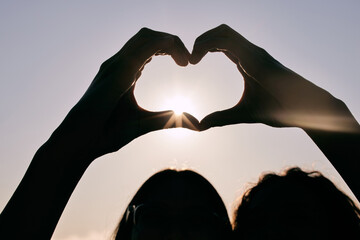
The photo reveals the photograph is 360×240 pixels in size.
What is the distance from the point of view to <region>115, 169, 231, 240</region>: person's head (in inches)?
106

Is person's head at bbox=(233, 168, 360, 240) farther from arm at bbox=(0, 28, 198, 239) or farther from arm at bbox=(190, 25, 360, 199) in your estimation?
arm at bbox=(0, 28, 198, 239)

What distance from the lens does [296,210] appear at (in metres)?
2.66

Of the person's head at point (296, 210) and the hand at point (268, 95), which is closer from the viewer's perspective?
the hand at point (268, 95)

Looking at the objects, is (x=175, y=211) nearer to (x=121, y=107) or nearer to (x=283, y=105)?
(x=121, y=107)

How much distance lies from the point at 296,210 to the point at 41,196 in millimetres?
1786

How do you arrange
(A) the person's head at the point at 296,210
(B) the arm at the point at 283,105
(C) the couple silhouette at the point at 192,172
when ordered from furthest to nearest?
(A) the person's head at the point at 296,210 → (B) the arm at the point at 283,105 → (C) the couple silhouette at the point at 192,172

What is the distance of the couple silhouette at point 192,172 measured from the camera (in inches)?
82.6

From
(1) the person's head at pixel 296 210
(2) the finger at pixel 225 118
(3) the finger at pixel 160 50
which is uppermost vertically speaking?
(3) the finger at pixel 160 50

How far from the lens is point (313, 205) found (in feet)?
9.41

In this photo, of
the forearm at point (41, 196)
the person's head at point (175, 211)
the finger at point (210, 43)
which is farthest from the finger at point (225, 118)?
the forearm at point (41, 196)

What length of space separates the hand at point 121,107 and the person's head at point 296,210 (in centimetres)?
94

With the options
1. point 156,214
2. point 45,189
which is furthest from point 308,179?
point 45,189

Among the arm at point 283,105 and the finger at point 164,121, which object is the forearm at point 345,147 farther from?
the finger at point 164,121

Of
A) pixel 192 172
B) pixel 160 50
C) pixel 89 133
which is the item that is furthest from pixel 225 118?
pixel 89 133
